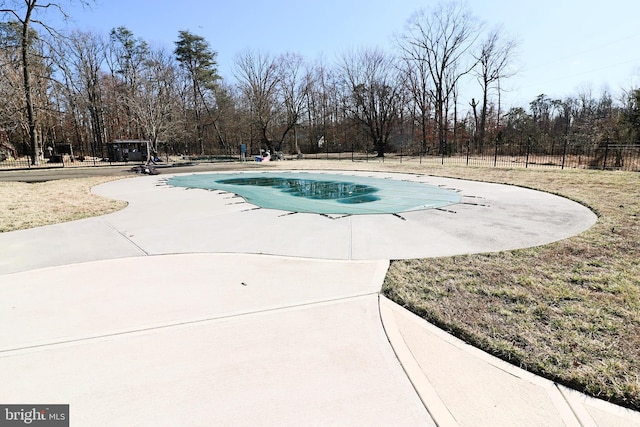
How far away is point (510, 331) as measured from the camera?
2342 mm

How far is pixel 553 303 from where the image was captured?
2.76 m

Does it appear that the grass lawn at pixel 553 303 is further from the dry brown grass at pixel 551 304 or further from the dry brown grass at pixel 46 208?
the dry brown grass at pixel 46 208

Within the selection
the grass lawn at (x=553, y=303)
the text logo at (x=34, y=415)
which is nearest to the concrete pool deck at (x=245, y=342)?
the text logo at (x=34, y=415)

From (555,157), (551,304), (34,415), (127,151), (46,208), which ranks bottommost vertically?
(34,415)

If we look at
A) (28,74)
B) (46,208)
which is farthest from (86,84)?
(46,208)

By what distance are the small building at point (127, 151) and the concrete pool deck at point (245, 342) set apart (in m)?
24.2

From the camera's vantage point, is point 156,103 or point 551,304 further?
point 156,103

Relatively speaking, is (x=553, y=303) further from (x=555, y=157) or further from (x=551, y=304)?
(x=555, y=157)

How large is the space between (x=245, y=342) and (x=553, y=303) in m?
2.51

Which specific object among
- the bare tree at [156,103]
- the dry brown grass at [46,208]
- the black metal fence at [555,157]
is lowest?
the dry brown grass at [46,208]

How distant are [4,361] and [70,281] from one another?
1.39 m

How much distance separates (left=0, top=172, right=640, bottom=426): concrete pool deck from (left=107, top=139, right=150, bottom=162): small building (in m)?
24.2

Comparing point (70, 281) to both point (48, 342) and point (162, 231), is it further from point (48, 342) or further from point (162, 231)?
point (162, 231)

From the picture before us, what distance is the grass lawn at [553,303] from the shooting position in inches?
77.2
